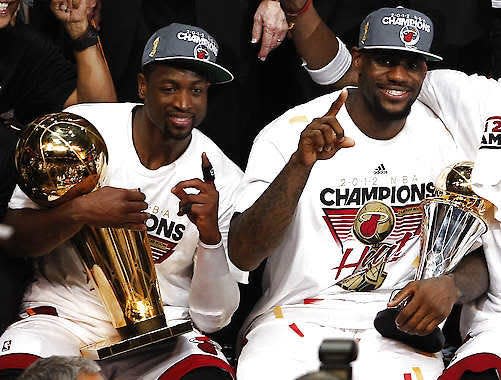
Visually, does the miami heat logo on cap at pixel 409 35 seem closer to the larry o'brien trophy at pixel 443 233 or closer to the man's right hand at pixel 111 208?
the larry o'brien trophy at pixel 443 233

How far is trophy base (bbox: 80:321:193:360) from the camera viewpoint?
3496 millimetres

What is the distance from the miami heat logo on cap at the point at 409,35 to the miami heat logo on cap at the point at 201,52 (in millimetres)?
649

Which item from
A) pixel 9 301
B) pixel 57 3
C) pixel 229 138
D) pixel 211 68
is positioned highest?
pixel 57 3

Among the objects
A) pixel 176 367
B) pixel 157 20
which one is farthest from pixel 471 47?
pixel 176 367

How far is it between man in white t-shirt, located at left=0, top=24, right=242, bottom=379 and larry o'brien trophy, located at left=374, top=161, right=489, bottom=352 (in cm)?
55

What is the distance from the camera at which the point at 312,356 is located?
12.1 feet

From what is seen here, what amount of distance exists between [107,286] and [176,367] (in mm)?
334

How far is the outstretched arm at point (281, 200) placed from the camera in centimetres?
347

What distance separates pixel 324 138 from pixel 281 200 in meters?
0.27

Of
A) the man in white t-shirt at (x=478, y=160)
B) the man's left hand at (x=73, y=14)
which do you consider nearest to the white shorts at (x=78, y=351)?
the man in white t-shirt at (x=478, y=160)

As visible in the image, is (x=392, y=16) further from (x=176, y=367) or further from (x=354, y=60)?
(x=176, y=367)

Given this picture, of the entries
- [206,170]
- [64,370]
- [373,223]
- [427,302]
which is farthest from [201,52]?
[64,370]

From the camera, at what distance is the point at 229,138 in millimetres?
4625

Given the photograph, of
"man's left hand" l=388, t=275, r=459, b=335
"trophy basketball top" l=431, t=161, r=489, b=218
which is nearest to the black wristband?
"trophy basketball top" l=431, t=161, r=489, b=218
